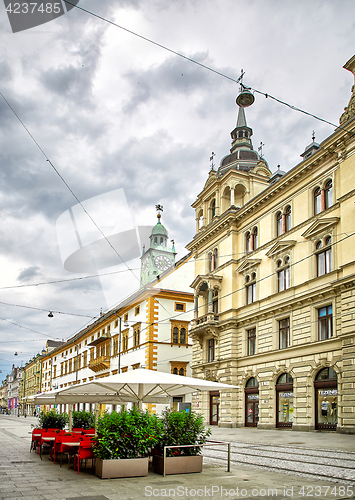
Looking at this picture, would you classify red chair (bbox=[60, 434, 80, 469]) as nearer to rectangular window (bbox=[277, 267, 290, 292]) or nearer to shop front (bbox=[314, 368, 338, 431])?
shop front (bbox=[314, 368, 338, 431])

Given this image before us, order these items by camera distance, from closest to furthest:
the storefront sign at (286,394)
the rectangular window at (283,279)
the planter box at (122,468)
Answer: the planter box at (122,468) → the storefront sign at (286,394) → the rectangular window at (283,279)

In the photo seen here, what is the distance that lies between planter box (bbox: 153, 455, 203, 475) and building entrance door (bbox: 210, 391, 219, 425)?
1122 inches

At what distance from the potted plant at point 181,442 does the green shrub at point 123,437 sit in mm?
364

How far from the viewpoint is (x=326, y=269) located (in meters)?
28.4

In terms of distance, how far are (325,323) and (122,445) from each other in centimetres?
1961

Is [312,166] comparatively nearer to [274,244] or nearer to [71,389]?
[274,244]

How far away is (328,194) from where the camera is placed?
29312 millimetres

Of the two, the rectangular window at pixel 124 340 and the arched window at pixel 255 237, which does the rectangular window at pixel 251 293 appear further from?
the rectangular window at pixel 124 340

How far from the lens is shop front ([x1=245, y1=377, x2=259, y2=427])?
111ft

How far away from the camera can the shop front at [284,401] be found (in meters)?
29.9

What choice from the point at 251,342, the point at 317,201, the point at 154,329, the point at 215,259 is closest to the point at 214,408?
the point at 251,342

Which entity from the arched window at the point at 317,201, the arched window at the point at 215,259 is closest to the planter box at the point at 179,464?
the arched window at the point at 317,201

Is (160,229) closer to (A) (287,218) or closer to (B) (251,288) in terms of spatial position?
(B) (251,288)

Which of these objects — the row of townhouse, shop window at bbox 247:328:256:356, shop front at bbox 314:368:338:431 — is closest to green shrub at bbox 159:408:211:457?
shop front at bbox 314:368:338:431
